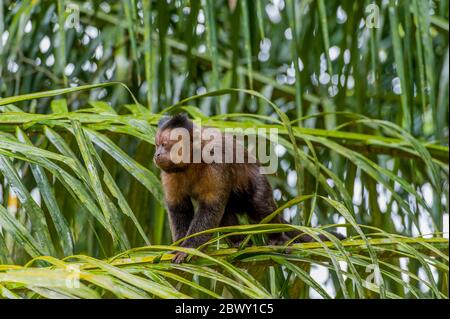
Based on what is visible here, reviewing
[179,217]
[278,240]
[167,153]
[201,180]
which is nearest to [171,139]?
[167,153]

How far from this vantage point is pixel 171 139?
2893 mm

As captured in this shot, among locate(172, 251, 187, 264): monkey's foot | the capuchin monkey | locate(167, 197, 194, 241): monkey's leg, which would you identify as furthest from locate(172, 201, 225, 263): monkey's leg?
locate(172, 251, 187, 264): monkey's foot

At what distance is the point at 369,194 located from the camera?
3.83 metres

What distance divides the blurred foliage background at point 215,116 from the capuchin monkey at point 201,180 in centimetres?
10

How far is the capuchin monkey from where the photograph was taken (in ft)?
9.61

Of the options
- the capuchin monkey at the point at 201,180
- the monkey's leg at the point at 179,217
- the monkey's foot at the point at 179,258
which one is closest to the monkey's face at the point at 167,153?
the capuchin monkey at the point at 201,180

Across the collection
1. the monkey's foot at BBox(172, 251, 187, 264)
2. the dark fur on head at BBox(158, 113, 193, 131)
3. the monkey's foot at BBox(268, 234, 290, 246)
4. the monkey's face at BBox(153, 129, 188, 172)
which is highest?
the dark fur on head at BBox(158, 113, 193, 131)

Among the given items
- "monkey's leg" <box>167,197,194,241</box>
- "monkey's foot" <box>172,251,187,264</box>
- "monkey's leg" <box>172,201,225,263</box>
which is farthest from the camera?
"monkey's leg" <box>167,197,194,241</box>

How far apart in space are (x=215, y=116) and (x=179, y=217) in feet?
1.68

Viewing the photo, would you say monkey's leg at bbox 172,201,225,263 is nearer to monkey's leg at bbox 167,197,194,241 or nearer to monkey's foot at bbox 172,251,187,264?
monkey's leg at bbox 167,197,194,241

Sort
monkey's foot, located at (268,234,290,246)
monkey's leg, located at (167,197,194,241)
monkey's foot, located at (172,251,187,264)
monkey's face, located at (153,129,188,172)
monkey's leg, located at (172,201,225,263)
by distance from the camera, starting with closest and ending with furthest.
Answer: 1. monkey's foot, located at (172,251,187,264)
2. monkey's face, located at (153,129,188,172)
3. monkey's leg, located at (172,201,225,263)
4. monkey's leg, located at (167,197,194,241)
5. monkey's foot, located at (268,234,290,246)

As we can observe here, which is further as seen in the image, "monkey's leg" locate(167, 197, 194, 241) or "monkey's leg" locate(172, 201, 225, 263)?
"monkey's leg" locate(167, 197, 194, 241)

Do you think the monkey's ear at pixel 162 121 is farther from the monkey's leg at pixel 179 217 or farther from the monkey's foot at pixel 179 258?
the monkey's foot at pixel 179 258
